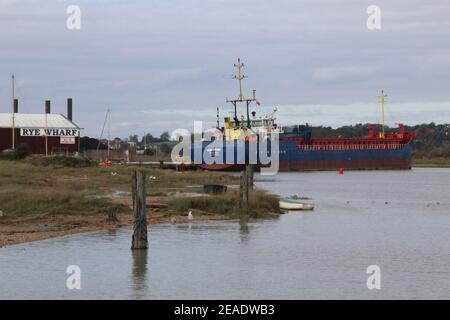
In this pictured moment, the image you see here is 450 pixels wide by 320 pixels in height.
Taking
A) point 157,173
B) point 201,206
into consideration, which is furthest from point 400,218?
point 157,173

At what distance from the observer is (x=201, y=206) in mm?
32281

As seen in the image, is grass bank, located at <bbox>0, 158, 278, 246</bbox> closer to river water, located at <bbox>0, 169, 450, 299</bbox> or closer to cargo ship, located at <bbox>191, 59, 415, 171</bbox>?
river water, located at <bbox>0, 169, 450, 299</bbox>

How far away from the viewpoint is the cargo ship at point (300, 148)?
81500 millimetres

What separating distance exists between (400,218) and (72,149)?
54492mm

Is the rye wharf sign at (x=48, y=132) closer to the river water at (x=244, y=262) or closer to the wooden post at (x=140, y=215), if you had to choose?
the river water at (x=244, y=262)

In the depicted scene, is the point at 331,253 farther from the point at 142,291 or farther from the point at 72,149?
the point at 72,149

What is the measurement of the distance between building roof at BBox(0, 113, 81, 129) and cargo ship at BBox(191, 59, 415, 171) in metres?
13.8

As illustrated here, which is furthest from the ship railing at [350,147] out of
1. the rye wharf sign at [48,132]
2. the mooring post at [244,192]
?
the mooring post at [244,192]

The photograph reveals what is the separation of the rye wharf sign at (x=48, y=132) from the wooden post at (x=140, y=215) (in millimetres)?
59160

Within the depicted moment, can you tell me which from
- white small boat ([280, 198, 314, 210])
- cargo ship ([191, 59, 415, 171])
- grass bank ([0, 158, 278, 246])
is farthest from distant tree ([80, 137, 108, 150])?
white small boat ([280, 198, 314, 210])

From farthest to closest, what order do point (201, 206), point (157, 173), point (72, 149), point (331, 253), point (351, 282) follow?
point (72, 149) → point (157, 173) → point (201, 206) → point (331, 253) → point (351, 282)

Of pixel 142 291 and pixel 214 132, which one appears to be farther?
pixel 214 132
